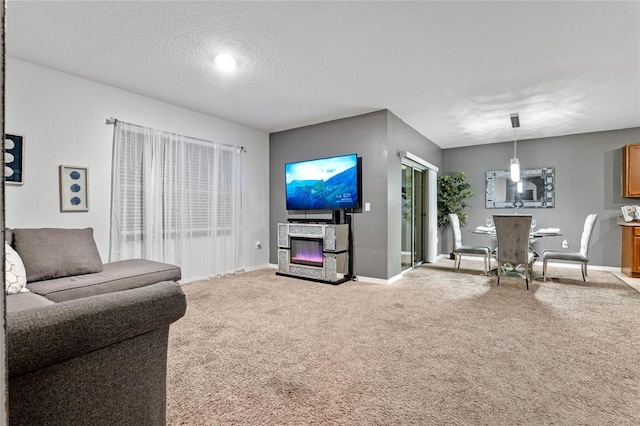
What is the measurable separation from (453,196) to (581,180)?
2.22m

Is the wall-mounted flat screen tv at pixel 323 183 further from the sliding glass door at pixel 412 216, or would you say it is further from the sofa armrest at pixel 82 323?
the sofa armrest at pixel 82 323

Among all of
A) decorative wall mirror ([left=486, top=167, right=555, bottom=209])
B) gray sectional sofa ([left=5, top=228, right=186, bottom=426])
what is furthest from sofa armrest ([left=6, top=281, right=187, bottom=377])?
decorative wall mirror ([left=486, top=167, right=555, bottom=209])

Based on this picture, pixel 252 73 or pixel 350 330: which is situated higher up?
pixel 252 73

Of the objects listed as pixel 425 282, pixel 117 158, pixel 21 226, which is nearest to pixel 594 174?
pixel 425 282

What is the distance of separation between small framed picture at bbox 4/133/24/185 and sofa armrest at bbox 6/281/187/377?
291 centimetres

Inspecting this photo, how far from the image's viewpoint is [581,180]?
5746mm

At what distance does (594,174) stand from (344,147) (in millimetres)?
4731

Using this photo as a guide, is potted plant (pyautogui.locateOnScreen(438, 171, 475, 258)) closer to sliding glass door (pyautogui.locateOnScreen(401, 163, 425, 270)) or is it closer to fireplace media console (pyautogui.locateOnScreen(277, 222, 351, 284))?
sliding glass door (pyautogui.locateOnScreen(401, 163, 425, 270))

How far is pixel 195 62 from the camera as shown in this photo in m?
3.04

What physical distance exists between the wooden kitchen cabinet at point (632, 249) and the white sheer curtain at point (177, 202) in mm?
6285

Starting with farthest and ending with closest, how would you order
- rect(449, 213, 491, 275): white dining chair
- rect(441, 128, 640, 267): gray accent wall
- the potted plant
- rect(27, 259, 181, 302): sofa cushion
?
the potted plant
rect(441, 128, 640, 267): gray accent wall
rect(449, 213, 491, 275): white dining chair
rect(27, 259, 181, 302): sofa cushion

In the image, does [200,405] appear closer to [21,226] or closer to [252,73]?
[21,226]

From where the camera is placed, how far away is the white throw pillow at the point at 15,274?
222cm

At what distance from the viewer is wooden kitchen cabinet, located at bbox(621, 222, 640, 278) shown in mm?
4805
